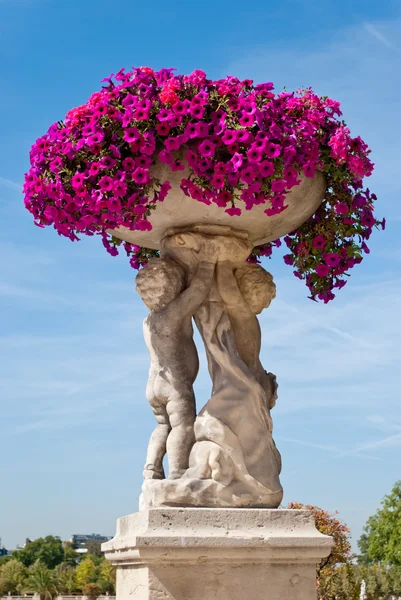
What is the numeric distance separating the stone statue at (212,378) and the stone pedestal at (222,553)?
0.60 ft

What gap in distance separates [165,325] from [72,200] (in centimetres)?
110

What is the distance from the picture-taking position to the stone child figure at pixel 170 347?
21.6 ft

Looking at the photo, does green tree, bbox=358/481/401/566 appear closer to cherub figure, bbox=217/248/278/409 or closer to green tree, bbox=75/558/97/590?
green tree, bbox=75/558/97/590

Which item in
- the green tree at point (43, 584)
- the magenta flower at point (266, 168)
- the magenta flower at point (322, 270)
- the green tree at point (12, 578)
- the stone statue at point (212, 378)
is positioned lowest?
the stone statue at point (212, 378)

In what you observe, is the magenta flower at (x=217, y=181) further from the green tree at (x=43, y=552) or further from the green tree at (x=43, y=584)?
the green tree at (x=43, y=552)

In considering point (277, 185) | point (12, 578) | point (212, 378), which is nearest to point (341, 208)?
point (277, 185)

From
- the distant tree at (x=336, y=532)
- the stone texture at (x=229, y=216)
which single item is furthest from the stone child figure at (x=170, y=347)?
the distant tree at (x=336, y=532)

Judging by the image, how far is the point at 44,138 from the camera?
6496mm

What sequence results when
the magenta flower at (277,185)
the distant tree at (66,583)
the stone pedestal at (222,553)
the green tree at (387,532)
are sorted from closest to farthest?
the stone pedestal at (222,553) < the magenta flower at (277,185) < the green tree at (387,532) < the distant tree at (66,583)

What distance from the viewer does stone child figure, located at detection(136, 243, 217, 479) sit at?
21.6ft

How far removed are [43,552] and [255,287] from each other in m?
107

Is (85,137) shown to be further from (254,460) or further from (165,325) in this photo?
(254,460)

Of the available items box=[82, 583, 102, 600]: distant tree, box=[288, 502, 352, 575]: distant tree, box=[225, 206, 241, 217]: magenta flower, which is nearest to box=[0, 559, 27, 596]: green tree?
box=[82, 583, 102, 600]: distant tree

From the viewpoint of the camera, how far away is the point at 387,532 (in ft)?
178
